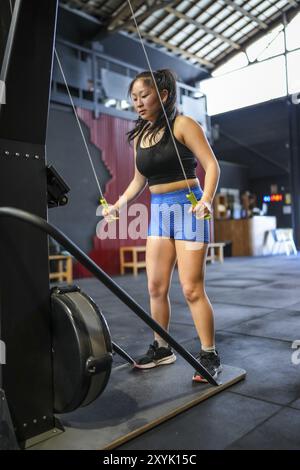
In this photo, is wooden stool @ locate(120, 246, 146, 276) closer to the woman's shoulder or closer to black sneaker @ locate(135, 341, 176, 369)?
black sneaker @ locate(135, 341, 176, 369)

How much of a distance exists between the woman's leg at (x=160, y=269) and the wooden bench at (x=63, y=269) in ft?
13.5

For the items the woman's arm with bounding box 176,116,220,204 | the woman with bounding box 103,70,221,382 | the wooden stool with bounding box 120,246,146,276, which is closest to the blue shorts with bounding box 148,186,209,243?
the woman with bounding box 103,70,221,382

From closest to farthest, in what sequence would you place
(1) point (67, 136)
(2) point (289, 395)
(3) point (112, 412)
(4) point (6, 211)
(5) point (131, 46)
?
(4) point (6, 211), (3) point (112, 412), (2) point (289, 395), (1) point (67, 136), (5) point (131, 46)

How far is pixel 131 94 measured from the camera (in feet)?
5.57

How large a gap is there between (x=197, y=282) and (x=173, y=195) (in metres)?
0.38

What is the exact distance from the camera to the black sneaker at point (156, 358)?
179cm

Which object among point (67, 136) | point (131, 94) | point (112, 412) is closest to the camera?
point (112, 412)

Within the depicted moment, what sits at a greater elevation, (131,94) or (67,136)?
(67,136)

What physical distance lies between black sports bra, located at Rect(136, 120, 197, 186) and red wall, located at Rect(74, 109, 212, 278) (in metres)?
5.04

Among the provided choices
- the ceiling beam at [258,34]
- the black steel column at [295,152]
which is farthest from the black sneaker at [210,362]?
the ceiling beam at [258,34]

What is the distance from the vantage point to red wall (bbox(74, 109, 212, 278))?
682 cm
